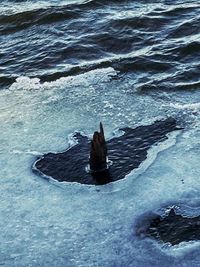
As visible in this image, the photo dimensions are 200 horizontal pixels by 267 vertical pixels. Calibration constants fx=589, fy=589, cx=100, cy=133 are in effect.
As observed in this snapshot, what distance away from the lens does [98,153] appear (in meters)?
7.06

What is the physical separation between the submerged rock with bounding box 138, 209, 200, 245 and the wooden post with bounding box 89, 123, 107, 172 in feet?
3.67

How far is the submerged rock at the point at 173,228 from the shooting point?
237 inches

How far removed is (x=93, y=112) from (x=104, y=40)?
9.41 feet

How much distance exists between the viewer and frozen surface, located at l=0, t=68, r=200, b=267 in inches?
234

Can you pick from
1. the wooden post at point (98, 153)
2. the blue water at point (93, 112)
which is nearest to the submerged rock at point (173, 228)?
the blue water at point (93, 112)

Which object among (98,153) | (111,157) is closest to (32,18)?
(111,157)

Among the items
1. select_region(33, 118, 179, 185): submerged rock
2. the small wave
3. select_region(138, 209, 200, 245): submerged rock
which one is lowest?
select_region(138, 209, 200, 245): submerged rock

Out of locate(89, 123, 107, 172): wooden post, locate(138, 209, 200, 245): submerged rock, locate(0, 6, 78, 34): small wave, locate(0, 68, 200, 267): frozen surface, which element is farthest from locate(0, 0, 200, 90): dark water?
locate(138, 209, 200, 245): submerged rock

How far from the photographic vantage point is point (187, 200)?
21.5ft

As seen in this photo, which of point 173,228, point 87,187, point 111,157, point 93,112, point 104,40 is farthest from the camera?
point 104,40

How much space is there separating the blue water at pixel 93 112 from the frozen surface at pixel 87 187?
1 centimetres

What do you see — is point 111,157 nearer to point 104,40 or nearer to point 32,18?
point 104,40

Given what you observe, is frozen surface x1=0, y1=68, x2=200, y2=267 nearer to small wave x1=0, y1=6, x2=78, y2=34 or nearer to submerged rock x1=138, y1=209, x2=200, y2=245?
submerged rock x1=138, y1=209, x2=200, y2=245

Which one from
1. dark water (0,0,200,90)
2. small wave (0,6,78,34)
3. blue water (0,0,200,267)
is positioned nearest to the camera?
blue water (0,0,200,267)
